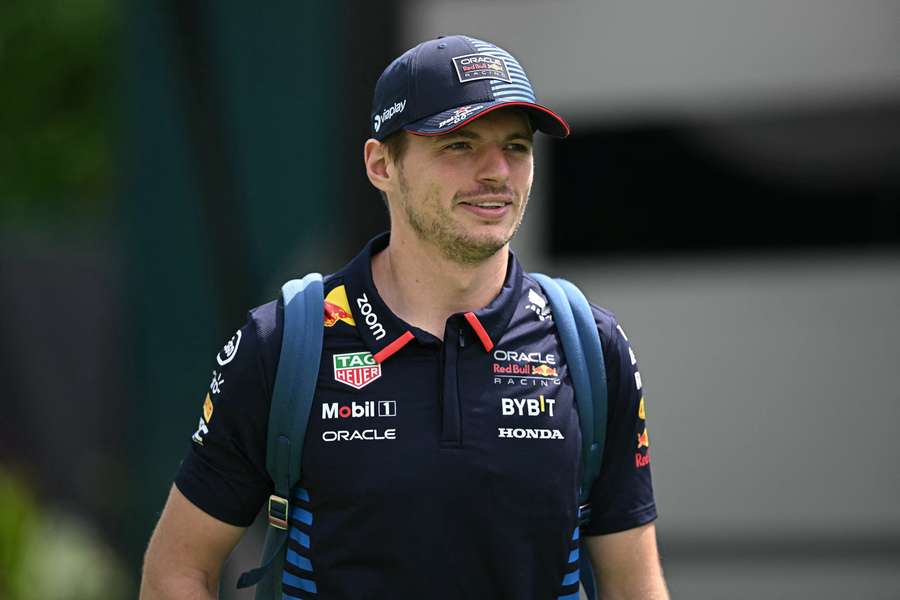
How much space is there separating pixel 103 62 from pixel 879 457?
12817 millimetres

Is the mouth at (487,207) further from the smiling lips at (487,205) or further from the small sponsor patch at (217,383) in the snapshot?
the small sponsor patch at (217,383)

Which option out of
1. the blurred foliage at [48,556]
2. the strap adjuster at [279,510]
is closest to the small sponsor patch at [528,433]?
the strap adjuster at [279,510]

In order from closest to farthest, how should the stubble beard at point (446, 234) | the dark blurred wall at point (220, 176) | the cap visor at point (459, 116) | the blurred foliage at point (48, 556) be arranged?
the cap visor at point (459, 116), the stubble beard at point (446, 234), the blurred foliage at point (48, 556), the dark blurred wall at point (220, 176)

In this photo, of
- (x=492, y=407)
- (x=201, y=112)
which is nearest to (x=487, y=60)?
(x=492, y=407)

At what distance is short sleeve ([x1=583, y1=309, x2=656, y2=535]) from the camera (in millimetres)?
3098

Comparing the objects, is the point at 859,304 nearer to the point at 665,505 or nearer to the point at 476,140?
the point at 665,505

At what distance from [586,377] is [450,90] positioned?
715 mm

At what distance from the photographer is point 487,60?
300 cm

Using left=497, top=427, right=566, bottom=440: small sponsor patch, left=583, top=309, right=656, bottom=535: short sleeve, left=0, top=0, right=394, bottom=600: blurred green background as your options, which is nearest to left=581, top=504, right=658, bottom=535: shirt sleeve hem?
left=583, top=309, right=656, bottom=535: short sleeve

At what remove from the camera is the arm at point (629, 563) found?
312 cm

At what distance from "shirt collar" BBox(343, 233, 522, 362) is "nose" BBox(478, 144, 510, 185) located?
0.98 feet

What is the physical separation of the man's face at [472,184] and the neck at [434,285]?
71 mm

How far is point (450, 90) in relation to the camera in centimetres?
294

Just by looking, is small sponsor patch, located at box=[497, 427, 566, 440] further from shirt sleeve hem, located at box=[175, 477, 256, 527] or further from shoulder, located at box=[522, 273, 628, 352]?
shirt sleeve hem, located at box=[175, 477, 256, 527]
